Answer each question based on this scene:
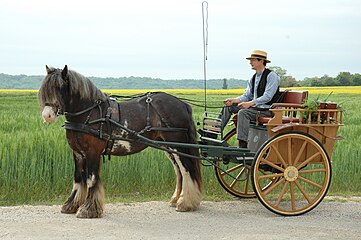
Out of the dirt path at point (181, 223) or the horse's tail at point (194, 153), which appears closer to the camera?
the dirt path at point (181, 223)

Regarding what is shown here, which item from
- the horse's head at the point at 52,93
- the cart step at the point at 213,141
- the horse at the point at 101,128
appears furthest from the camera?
the cart step at the point at 213,141

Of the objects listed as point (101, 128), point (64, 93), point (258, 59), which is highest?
point (258, 59)

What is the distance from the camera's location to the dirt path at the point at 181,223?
6559 millimetres

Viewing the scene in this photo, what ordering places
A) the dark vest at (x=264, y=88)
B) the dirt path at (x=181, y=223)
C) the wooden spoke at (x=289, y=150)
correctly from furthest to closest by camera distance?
the dark vest at (x=264, y=88) < the wooden spoke at (x=289, y=150) < the dirt path at (x=181, y=223)

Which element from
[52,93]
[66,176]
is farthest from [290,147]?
[66,176]

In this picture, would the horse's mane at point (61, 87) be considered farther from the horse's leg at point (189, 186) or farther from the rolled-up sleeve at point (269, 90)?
the rolled-up sleeve at point (269, 90)

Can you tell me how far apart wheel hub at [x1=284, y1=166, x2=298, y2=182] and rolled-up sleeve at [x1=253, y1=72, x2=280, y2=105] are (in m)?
0.92

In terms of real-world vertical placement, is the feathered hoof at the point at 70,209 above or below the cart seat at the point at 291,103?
below

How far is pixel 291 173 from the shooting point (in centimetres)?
786

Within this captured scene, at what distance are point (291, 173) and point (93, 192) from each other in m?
2.54

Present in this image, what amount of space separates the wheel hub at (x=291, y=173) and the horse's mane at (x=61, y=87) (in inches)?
100

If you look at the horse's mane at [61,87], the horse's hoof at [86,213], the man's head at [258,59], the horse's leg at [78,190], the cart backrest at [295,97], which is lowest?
the horse's hoof at [86,213]

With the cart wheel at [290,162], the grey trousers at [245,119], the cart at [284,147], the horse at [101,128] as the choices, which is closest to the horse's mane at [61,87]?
the horse at [101,128]

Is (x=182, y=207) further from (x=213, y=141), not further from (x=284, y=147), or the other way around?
(x=284, y=147)
